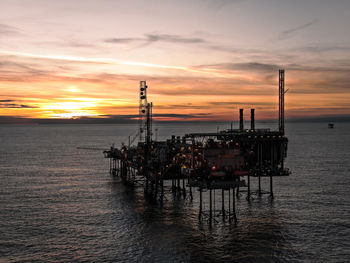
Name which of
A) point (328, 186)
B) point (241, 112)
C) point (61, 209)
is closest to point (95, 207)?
point (61, 209)

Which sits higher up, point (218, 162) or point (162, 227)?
point (218, 162)

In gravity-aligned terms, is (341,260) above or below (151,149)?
below

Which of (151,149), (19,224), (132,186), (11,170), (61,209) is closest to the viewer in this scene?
(19,224)

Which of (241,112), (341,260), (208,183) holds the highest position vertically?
(241,112)

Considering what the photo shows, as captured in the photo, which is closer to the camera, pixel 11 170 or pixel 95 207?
pixel 95 207

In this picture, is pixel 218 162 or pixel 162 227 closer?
pixel 162 227

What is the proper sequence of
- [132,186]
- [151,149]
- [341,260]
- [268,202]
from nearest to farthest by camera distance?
1. [341,260]
2. [268,202]
3. [151,149]
4. [132,186]

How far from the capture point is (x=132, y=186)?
98.2 m

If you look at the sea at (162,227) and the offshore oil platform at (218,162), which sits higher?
the offshore oil platform at (218,162)

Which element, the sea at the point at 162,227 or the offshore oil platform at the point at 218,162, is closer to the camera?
the sea at the point at 162,227

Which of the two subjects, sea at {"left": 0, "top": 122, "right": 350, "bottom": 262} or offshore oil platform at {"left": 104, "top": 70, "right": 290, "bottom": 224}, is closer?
sea at {"left": 0, "top": 122, "right": 350, "bottom": 262}

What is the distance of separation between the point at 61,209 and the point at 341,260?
1962 inches

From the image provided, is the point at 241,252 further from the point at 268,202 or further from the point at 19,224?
the point at 19,224

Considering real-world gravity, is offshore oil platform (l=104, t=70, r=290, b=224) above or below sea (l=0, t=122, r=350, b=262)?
above
